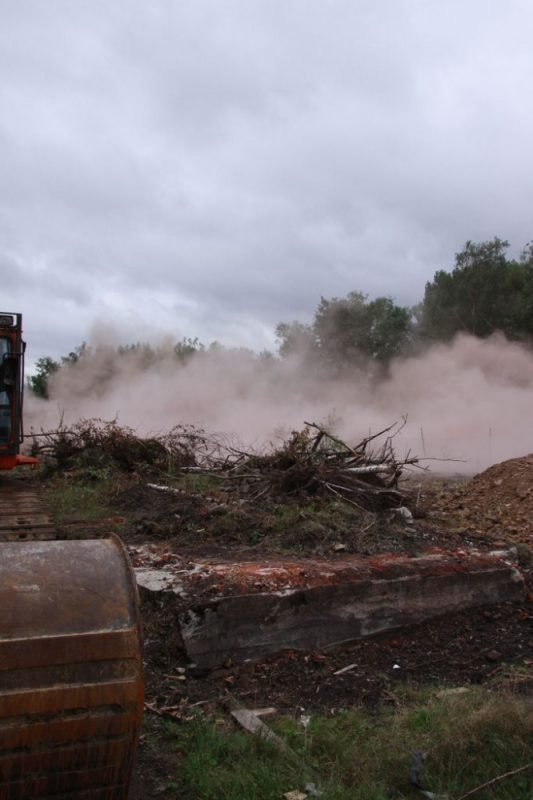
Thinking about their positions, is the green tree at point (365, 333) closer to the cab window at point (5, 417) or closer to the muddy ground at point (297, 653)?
the muddy ground at point (297, 653)

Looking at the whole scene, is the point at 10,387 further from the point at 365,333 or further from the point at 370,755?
the point at 365,333

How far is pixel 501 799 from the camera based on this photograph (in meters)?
3.38

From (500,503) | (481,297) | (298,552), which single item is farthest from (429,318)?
(298,552)

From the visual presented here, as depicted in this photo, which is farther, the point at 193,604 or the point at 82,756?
the point at 193,604

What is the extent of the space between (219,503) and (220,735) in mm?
4537

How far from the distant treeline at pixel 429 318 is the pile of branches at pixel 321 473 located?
22.2m

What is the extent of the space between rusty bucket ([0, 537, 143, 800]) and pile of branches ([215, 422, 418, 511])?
20.0 feet

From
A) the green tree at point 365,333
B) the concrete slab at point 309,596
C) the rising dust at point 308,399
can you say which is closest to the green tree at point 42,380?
the rising dust at point 308,399

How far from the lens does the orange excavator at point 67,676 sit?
2.48 metres

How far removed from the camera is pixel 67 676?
8.38 feet

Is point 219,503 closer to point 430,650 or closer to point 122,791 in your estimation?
point 430,650

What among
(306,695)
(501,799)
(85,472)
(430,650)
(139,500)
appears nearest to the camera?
(501,799)

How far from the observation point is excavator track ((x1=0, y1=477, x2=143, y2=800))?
248 cm

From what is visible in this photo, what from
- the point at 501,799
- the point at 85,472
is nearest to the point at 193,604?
the point at 501,799
